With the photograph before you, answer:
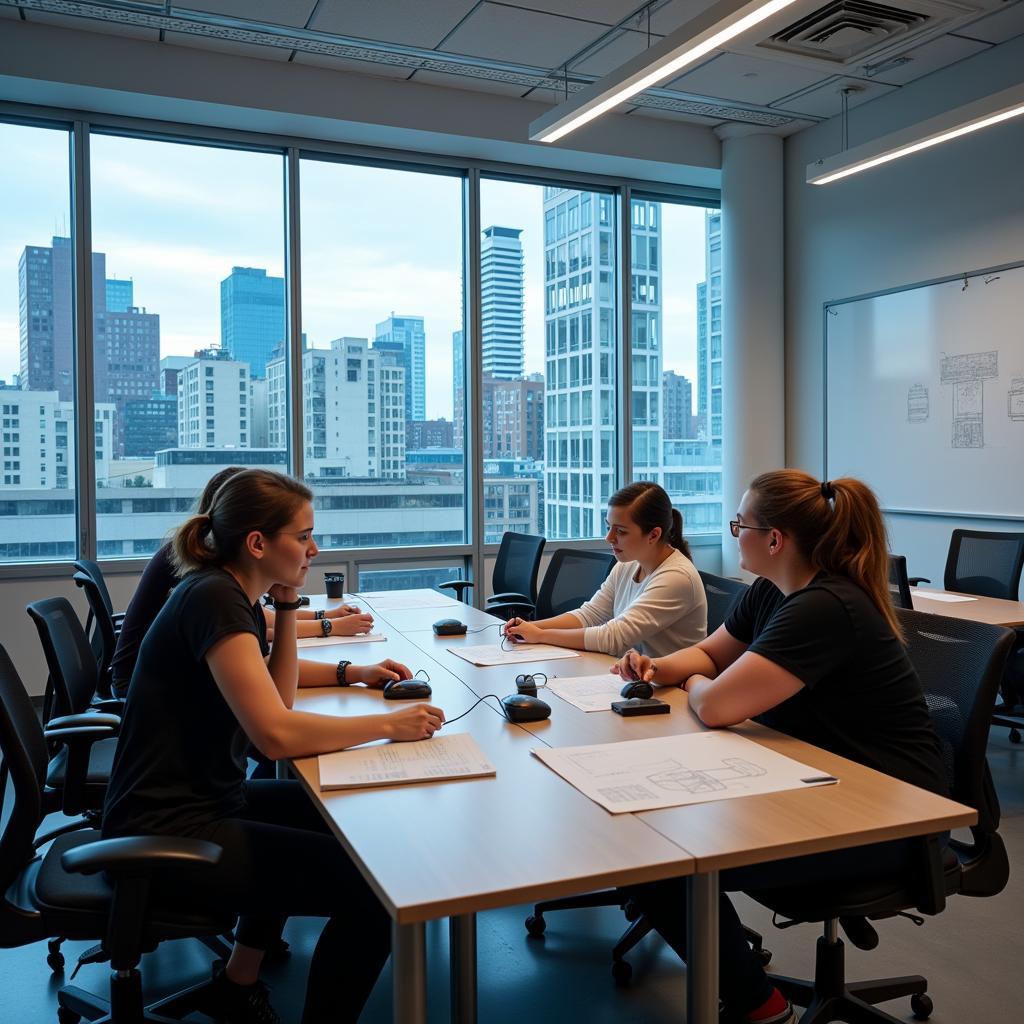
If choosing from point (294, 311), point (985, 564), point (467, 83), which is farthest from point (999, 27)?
point (294, 311)

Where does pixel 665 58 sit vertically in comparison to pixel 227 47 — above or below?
below

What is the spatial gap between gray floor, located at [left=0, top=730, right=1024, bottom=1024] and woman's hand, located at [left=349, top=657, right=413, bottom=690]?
69cm

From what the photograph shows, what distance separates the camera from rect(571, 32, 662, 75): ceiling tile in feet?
15.3

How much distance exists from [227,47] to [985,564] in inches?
175

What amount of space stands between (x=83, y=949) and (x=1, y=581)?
2908 millimetres

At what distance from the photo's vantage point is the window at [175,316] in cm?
508

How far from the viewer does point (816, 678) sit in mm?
1794

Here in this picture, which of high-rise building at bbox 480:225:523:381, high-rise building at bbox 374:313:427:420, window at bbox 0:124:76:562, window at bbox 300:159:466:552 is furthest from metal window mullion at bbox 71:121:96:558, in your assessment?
high-rise building at bbox 480:225:523:381

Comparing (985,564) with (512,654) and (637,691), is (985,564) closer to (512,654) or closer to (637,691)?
(512,654)

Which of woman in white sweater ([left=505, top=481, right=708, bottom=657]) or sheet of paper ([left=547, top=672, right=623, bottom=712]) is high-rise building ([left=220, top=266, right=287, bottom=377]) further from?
sheet of paper ([left=547, top=672, right=623, bottom=712])

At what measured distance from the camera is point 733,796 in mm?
1566

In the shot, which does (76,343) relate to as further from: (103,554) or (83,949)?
(83,949)

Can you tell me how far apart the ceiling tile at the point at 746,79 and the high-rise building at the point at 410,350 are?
2.03 metres

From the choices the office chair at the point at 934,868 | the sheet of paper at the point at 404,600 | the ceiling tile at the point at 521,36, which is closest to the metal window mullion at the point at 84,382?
the sheet of paper at the point at 404,600
